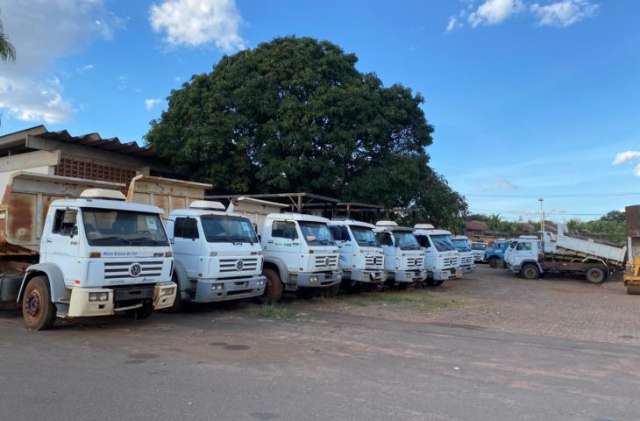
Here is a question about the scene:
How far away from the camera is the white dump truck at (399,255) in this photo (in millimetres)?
16625

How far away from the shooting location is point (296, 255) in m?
12.8

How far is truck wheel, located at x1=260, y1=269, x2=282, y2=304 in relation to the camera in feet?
41.9

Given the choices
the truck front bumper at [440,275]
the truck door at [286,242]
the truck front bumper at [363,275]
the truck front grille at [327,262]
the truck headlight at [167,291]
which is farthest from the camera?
the truck front bumper at [440,275]

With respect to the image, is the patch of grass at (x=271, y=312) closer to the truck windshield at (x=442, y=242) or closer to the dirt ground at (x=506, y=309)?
the dirt ground at (x=506, y=309)

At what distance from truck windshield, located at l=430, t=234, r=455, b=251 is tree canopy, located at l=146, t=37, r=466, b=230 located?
8.11ft

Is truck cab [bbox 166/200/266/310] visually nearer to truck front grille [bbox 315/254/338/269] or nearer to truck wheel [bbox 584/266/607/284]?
truck front grille [bbox 315/254/338/269]

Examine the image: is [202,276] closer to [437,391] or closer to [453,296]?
[437,391]

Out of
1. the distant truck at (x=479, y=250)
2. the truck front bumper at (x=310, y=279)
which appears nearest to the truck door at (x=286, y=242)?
the truck front bumper at (x=310, y=279)

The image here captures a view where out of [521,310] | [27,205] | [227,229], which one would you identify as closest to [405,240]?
[521,310]

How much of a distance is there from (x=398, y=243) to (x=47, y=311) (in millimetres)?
11067

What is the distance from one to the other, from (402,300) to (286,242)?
4.16 meters

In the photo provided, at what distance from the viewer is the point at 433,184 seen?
2555 cm

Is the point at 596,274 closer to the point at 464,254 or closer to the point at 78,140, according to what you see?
the point at 464,254

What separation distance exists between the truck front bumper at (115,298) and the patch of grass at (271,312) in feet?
8.13
